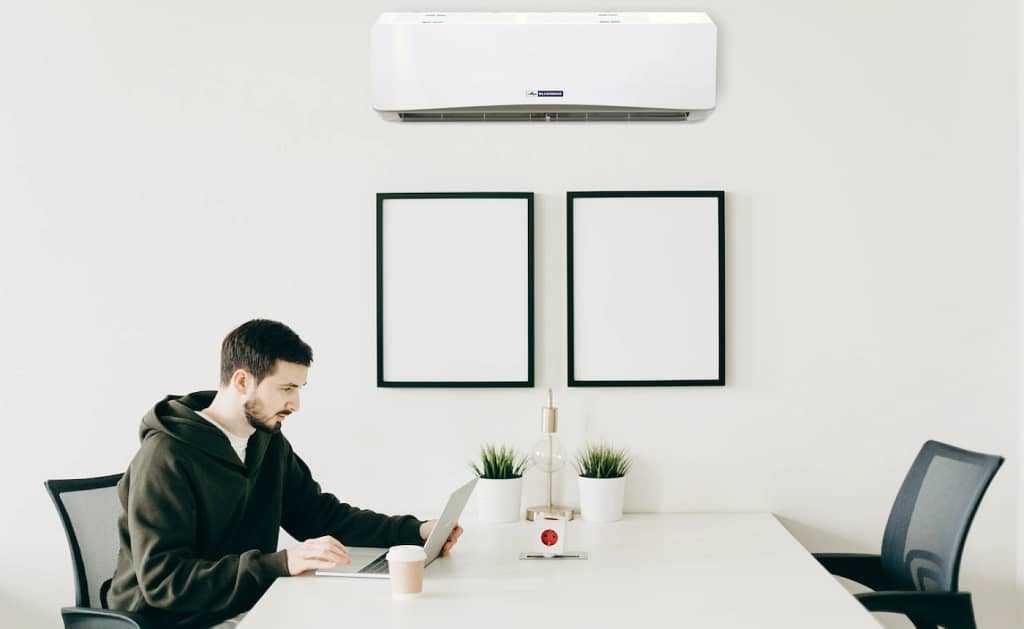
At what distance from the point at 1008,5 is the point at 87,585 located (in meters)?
2.98

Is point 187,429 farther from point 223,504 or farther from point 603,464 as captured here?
point 603,464

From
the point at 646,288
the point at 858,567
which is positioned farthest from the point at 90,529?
the point at 858,567

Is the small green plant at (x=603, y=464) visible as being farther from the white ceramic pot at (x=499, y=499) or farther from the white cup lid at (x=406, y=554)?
the white cup lid at (x=406, y=554)

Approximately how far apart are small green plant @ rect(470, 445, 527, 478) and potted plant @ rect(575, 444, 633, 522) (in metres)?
0.19

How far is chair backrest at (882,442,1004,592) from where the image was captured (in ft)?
7.07

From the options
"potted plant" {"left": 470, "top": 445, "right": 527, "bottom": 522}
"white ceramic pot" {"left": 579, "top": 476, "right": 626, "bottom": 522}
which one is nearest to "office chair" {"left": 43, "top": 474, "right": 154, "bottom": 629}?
"potted plant" {"left": 470, "top": 445, "right": 527, "bottom": 522}

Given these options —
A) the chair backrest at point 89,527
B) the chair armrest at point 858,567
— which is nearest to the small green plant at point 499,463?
the chair armrest at point 858,567

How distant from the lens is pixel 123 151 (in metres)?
2.88

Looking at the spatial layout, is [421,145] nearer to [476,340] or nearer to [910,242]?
[476,340]

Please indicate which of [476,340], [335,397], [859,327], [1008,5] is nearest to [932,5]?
[1008,5]

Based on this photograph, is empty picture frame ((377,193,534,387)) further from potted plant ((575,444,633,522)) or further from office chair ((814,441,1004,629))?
office chair ((814,441,1004,629))

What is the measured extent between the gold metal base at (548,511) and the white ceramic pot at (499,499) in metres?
0.06

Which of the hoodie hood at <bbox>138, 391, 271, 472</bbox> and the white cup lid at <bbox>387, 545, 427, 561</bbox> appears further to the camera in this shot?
the hoodie hood at <bbox>138, 391, 271, 472</bbox>

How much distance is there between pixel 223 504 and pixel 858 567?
159 cm
